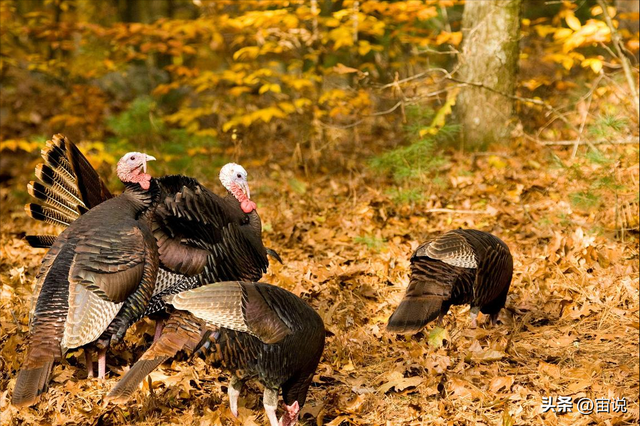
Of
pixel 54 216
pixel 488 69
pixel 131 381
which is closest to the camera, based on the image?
pixel 131 381

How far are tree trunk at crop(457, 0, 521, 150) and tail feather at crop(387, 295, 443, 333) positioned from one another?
4.10 meters

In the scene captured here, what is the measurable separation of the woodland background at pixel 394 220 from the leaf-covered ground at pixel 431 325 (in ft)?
0.06

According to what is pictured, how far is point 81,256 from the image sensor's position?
4254 millimetres

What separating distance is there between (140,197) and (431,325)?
237 cm

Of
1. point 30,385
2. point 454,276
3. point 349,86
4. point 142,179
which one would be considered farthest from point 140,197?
point 349,86

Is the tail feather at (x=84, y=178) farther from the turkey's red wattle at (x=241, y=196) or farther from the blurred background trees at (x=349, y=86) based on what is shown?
the blurred background trees at (x=349, y=86)

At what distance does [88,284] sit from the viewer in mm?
4145

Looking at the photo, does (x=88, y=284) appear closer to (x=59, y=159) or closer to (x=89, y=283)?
(x=89, y=283)

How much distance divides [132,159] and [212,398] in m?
1.75

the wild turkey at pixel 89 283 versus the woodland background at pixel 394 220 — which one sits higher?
the wild turkey at pixel 89 283

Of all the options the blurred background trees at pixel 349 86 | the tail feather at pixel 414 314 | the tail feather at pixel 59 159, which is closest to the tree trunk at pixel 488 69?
the blurred background trees at pixel 349 86

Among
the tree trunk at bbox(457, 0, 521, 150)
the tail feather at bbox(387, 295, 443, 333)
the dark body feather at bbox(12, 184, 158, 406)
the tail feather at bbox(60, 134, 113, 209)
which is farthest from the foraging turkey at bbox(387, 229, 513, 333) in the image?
the tree trunk at bbox(457, 0, 521, 150)

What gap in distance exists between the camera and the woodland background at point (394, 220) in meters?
4.21

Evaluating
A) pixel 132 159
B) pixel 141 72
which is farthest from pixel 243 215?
pixel 141 72
